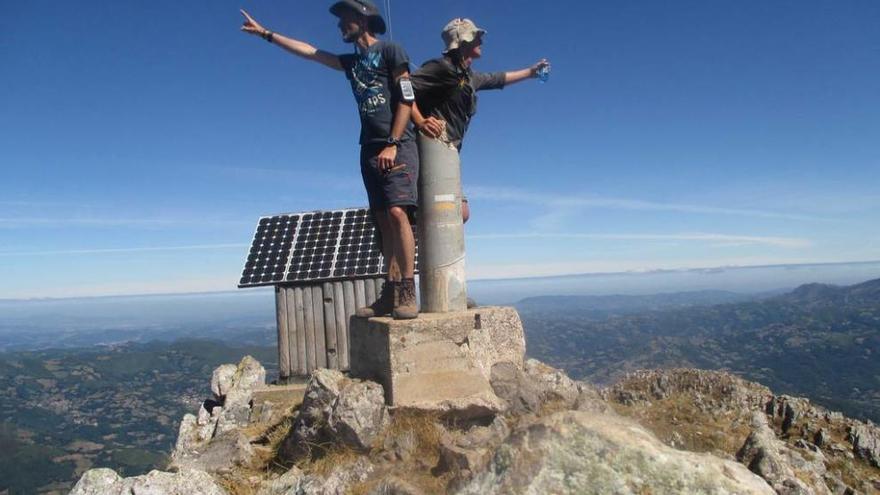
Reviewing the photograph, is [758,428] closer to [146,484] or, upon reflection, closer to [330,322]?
[146,484]

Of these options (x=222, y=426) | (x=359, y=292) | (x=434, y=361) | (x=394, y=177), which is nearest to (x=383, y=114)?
(x=394, y=177)

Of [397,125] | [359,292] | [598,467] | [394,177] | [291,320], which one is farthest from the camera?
[359,292]

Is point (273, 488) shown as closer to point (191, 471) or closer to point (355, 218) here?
point (191, 471)

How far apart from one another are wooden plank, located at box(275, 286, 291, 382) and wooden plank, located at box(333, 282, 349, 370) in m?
1.30

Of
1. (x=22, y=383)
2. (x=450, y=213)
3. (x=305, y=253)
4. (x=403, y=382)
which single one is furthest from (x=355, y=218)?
(x=22, y=383)

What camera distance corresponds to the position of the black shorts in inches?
247

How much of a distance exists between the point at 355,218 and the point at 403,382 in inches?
363

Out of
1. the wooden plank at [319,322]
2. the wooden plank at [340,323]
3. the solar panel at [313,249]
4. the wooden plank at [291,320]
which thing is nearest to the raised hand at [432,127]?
the solar panel at [313,249]

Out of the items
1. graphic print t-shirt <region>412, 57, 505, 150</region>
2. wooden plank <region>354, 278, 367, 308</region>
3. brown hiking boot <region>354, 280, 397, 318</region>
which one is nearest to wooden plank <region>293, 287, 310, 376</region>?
wooden plank <region>354, 278, 367, 308</region>

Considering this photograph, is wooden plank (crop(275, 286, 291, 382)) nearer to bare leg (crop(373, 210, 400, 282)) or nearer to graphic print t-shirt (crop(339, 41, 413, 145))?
bare leg (crop(373, 210, 400, 282))

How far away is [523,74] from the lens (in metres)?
7.62

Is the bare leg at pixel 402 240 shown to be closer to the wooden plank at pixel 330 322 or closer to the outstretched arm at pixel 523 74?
the outstretched arm at pixel 523 74

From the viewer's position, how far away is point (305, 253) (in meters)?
14.0

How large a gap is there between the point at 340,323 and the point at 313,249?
2218 mm
